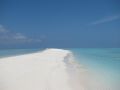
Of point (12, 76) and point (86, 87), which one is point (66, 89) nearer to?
point (86, 87)

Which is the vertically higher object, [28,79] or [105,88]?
→ [28,79]

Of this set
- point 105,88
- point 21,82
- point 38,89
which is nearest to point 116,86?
point 105,88

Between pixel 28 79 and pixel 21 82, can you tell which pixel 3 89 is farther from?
pixel 28 79

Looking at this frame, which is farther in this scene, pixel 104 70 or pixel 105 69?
pixel 105 69

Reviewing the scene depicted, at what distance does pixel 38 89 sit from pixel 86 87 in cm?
80

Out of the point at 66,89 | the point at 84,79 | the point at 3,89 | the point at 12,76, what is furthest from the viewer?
the point at 84,79

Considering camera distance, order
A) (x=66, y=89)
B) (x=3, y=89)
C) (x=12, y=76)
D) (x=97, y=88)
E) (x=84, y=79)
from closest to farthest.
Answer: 1. (x=3, y=89)
2. (x=66, y=89)
3. (x=97, y=88)
4. (x=12, y=76)
5. (x=84, y=79)

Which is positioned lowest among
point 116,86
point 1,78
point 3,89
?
point 116,86

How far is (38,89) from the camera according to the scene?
2244 mm

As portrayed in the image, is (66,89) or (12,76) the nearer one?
(66,89)

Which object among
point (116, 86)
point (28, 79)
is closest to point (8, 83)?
point (28, 79)

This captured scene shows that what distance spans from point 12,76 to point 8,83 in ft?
1.39

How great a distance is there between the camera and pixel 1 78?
9.00 ft

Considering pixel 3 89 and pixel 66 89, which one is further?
pixel 66 89
